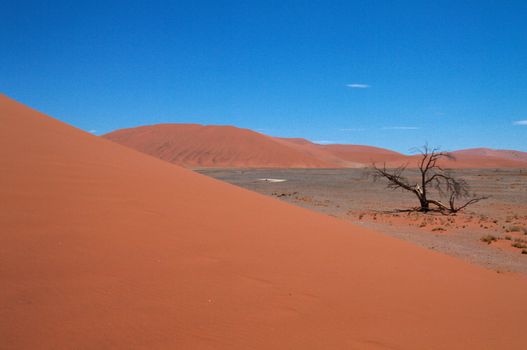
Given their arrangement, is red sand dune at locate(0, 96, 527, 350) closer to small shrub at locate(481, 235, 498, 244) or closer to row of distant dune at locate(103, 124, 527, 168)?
small shrub at locate(481, 235, 498, 244)

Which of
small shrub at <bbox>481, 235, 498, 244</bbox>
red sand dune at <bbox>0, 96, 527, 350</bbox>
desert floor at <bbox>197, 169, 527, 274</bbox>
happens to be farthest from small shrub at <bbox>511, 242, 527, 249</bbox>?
red sand dune at <bbox>0, 96, 527, 350</bbox>

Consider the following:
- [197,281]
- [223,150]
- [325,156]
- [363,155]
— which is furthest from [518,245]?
[363,155]

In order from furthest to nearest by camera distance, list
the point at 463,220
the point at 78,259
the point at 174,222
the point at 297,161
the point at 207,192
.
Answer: the point at 297,161 < the point at 463,220 < the point at 207,192 < the point at 174,222 < the point at 78,259

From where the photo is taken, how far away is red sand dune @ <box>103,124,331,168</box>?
9262 cm

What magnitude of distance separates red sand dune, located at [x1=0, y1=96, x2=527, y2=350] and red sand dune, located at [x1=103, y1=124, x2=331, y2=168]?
8048 centimetres

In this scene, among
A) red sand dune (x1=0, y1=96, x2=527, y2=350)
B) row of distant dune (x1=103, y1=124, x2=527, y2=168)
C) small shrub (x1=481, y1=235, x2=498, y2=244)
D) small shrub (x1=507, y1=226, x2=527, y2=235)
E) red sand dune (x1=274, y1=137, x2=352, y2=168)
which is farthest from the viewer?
red sand dune (x1=274, y1=137, x2=352, y2=168)

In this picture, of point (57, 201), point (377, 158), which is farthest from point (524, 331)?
point (377, 158)

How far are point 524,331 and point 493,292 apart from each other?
1.34 meters

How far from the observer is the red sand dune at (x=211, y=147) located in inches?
3647

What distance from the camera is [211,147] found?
102 metres

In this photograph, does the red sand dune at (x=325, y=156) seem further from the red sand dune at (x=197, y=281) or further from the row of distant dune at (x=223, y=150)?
the red sand dune at (x=197, y=281)

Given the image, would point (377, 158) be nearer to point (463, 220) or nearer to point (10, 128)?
point (463, 220)

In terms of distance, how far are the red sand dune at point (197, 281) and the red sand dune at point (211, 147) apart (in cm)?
8048

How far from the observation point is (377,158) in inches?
5069
